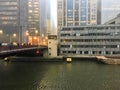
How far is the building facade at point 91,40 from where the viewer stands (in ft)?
455

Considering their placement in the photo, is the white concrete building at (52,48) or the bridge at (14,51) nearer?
the bridge at (14,51)

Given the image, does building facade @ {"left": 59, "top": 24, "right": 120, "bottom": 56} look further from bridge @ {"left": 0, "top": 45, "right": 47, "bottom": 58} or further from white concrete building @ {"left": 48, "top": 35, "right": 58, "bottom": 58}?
bridge @ {"left": 0, "top": 45, "right": 47, "bottom": 58}

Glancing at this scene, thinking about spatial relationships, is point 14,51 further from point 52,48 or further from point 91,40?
point 91,40

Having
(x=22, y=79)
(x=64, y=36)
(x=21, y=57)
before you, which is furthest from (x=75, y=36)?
(x=22, y=79)

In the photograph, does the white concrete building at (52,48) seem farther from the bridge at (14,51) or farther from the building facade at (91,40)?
the building facade at (91,40)

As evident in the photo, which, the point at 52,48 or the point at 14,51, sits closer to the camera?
the point at 14,51

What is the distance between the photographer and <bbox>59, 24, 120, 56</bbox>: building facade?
139 m

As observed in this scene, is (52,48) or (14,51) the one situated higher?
(14,51)

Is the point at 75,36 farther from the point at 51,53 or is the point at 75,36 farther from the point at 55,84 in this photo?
the point at 55,84

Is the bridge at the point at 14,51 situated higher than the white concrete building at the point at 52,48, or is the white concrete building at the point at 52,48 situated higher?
the bridge at the point at 14,51

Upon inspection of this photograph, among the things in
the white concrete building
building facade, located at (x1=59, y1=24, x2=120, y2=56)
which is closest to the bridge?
the white concrete building

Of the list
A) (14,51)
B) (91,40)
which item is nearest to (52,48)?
(91,40)

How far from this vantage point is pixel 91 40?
465ft

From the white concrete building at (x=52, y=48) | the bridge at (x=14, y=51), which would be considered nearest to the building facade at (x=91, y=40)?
the white concrete building at (x=52, y=48)
